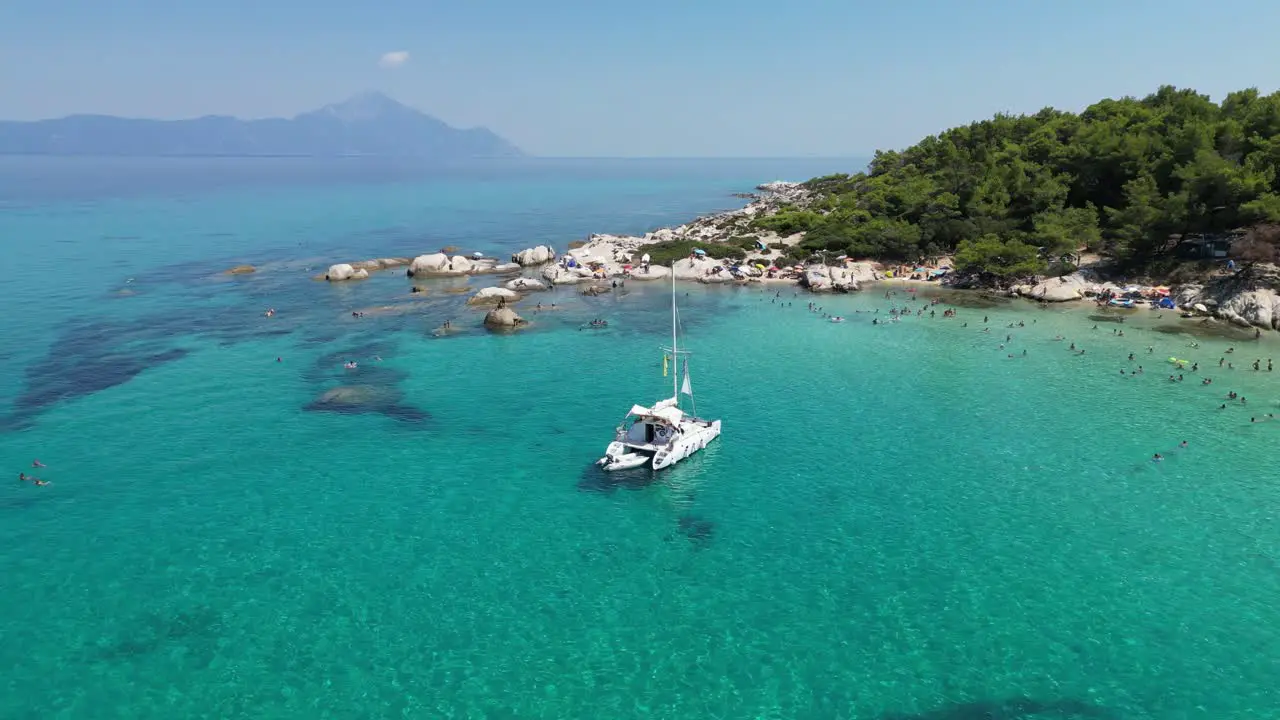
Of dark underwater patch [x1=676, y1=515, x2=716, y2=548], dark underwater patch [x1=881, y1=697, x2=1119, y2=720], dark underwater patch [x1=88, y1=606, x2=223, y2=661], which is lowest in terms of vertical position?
dark underwater patch [x1=881, y1=697, x2=1119, y2=720]

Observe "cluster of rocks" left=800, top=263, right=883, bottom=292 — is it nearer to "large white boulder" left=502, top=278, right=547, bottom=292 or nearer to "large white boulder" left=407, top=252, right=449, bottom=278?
"large white boulder" left=502, top=278, right=547, bottom=292

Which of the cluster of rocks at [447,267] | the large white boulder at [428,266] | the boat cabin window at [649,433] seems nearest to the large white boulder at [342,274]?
the large white boulder at [428,266]

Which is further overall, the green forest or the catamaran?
the green forest

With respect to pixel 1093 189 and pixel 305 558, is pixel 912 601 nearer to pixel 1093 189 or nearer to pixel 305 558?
pixel 305 558

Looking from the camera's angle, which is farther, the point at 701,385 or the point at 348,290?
the point at 348,290

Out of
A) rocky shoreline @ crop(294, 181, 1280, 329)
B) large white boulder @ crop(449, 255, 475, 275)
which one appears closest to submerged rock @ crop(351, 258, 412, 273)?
rocky shoreline @ crop(294, 181, 1280, 329)

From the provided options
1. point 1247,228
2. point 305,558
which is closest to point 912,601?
point 305,558

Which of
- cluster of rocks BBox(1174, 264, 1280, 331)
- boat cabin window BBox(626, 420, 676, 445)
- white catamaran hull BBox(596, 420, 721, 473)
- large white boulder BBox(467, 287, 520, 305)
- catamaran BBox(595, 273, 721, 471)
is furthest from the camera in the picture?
large white boulder BBox(467, 287, 520, 305)
